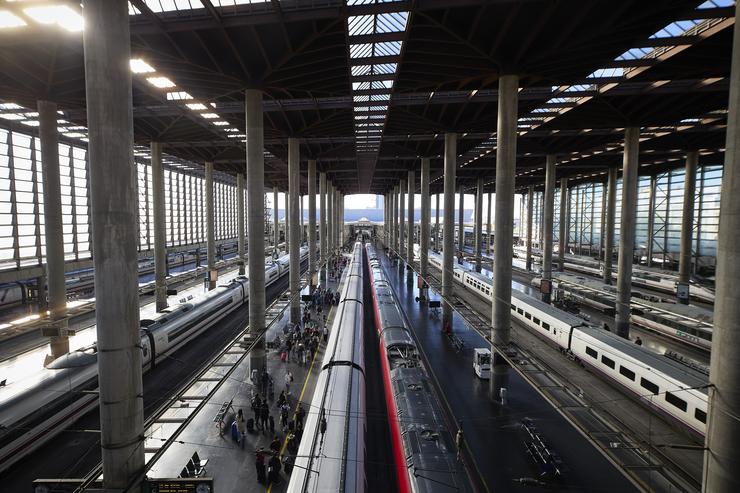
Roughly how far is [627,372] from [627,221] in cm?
1643

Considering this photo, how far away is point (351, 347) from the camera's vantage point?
54.9 ft

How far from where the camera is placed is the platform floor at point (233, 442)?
12.3m

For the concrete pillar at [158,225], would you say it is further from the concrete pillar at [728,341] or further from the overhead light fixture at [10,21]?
the concrete pillar at [728,341]

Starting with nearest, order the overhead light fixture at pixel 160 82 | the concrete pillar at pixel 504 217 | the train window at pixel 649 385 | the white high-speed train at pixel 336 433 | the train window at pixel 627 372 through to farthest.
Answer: the white high-speed train at pixel 336 433
the train window at pixel 649 385
the train window at pixel 627 372
the concrete pillar at pixel 504 217
the overhead light fixture at pixel 160 82

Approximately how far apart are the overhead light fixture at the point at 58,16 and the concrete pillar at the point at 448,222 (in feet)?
79.6

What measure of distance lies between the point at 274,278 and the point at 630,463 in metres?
40.5

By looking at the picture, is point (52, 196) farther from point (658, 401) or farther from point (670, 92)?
point (670, 92)

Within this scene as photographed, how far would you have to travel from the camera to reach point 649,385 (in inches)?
593

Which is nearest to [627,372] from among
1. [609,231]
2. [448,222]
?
[448,222]

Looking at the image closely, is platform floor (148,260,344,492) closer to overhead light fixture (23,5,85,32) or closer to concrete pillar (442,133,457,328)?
concrete pillar (442,133,457,328)

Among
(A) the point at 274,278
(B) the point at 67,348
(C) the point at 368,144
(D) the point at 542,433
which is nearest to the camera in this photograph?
(D) the point at 542,433

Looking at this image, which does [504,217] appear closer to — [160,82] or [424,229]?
[424,229]

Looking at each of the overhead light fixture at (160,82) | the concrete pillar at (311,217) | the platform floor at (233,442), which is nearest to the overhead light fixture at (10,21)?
the overhead light fixture at (160,82)

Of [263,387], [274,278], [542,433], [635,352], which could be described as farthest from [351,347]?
[274,278]
